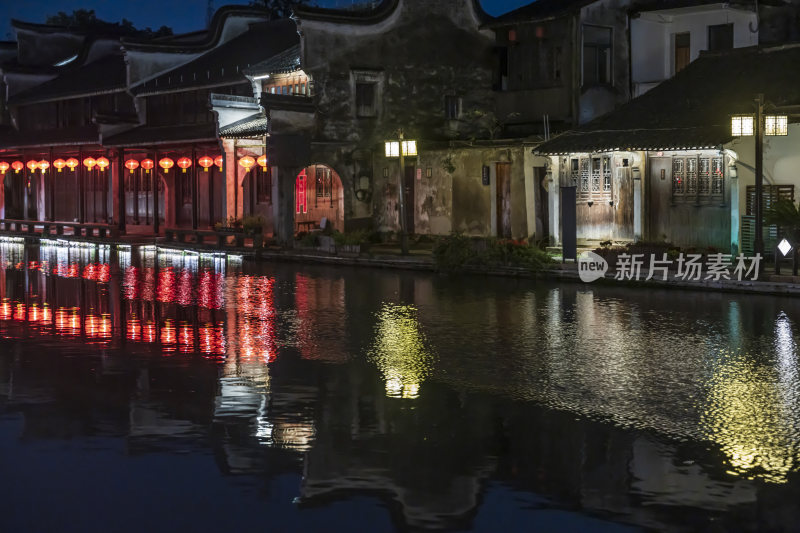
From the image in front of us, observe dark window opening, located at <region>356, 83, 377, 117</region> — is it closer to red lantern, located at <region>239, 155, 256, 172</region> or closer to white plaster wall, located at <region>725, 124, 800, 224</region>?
red lantern, located at <region>239, 155, 256, 172</region>

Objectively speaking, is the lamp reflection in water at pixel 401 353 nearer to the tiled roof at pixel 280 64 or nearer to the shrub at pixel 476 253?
the shrub at pixel 476 253

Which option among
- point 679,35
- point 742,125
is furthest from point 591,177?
point 679,35

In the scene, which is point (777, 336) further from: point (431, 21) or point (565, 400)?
point (431, 21)

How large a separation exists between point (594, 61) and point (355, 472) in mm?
29678

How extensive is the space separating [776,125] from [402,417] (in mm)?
16493

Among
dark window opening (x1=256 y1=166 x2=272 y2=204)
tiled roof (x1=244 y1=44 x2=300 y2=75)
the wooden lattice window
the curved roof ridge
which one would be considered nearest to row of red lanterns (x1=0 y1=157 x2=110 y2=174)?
the curved roof ridge

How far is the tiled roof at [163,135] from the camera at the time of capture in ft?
146

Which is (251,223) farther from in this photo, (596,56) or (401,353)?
(401,353)

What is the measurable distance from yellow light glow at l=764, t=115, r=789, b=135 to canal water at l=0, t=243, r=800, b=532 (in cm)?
539

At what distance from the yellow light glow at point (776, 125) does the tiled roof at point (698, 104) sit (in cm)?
102

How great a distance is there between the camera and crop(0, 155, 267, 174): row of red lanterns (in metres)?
43.3

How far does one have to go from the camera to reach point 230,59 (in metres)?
47.7

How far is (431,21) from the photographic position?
4081 centimetres

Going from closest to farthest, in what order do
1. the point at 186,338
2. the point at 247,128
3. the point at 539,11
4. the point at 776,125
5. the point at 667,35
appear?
1. the point at 186,338
2. the point at 776,125
3. the point at 667,35
4. the point at 539,11
5. the point at 247,128
